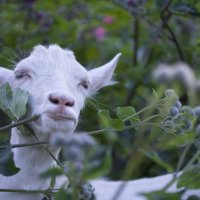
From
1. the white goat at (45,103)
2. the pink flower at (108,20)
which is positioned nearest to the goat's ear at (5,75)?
the white goat at (45,103)

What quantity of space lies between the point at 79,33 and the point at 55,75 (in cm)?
322

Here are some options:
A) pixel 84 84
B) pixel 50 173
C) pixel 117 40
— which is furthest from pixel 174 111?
pixel 117 40

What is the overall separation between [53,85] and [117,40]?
3.32 meters

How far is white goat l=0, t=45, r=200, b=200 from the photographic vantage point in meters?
2.47

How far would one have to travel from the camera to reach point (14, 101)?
2.28 metres

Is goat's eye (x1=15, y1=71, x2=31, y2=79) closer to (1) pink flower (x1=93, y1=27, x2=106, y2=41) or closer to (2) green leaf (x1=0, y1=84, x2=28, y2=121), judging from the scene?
(2) green leaf (x1=0, y1=84, x2=28, y2=121)

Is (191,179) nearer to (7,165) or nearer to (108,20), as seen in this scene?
(7,165)

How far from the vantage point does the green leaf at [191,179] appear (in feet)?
6.22

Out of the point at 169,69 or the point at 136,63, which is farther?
the point at 136,63

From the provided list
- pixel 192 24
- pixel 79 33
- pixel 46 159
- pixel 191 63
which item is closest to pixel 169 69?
pixel 46 159

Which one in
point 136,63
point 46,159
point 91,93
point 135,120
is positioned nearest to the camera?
point 135,120

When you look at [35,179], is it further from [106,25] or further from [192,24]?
[192,24]

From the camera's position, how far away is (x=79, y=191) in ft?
6.79

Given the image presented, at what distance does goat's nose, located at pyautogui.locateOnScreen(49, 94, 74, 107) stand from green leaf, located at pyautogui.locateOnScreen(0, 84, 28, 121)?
0.58 ft
